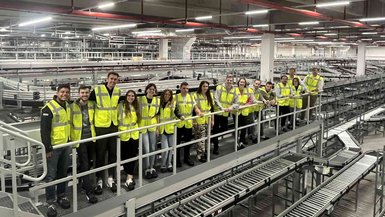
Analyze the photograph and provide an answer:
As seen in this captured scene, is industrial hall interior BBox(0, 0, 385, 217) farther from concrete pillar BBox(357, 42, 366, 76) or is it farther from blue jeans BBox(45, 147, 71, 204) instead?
concrete pillar BBox(357, 42, 366, 76)

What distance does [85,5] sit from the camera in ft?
35.6

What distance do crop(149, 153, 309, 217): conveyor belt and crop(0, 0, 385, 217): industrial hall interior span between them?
29 mm

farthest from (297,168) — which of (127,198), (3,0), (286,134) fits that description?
(3,0)

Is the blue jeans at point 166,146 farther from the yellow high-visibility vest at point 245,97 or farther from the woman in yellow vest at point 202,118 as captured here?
the yellow high-visibility vest at point 245,97

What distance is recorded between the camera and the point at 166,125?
18.4 feet

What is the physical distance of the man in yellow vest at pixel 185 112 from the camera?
5926 mm

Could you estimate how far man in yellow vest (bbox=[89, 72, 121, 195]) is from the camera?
4707mm

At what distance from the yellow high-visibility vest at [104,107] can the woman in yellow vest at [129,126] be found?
7.4 inches

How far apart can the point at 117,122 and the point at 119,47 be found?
21627mm

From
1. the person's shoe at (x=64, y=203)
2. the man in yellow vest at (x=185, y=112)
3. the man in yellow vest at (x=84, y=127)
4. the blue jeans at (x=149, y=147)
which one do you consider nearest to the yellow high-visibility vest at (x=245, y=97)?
the man in yellow vest at (x=185, y=112)

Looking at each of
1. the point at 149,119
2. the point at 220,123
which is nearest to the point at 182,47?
the point at 220,123

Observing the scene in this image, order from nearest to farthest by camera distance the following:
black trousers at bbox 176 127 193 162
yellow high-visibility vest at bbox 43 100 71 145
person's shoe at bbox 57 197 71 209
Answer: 1. yellow high-visibility vest at bbox 43 100 71 145
2. person's shoe at bbox 57 197 71 209
3. black trousers at bbox 176 127 193 162

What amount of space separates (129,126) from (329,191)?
234 inches

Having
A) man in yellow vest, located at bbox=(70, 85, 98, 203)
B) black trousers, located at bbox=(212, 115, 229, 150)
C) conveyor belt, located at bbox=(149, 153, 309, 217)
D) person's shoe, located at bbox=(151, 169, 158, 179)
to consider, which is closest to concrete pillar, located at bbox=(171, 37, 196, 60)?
conveyor belt, located at bbox=(149, 153, 309, 217)
